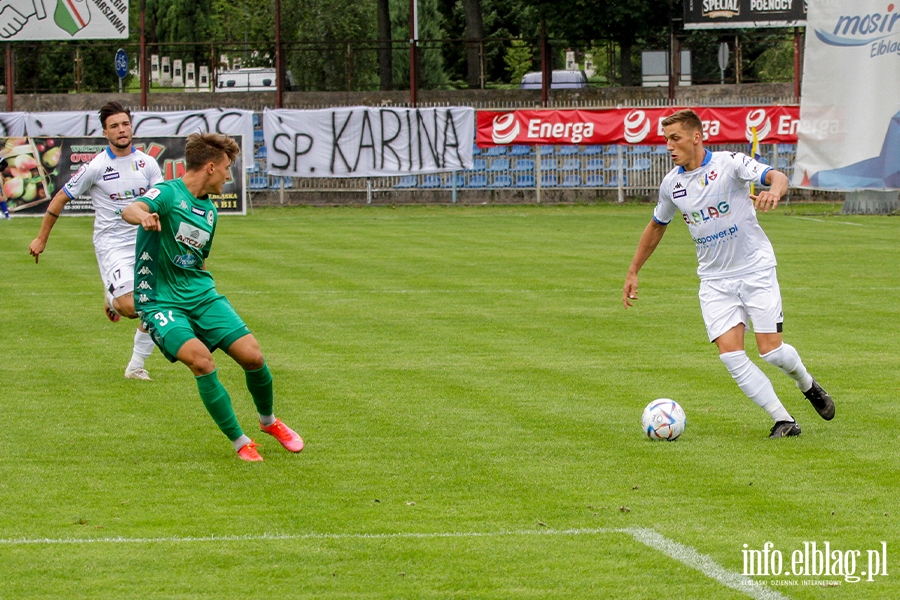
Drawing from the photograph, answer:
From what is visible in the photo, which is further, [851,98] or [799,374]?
[851,98]

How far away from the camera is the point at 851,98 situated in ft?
98.1

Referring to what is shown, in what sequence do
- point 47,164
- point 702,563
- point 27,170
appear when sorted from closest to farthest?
point 702,563
point 27,170
point 47,164

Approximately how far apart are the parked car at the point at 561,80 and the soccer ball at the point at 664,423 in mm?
37661

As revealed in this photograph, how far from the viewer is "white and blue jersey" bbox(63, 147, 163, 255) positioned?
11.4 meters

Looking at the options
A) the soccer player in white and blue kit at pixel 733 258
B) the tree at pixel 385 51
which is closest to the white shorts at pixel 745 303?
the soccer player in white and blue kit at pixel 733 258

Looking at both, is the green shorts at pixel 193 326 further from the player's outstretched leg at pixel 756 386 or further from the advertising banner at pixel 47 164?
the advertising banner at pixel 47 164

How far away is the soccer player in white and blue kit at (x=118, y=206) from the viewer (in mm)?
11219

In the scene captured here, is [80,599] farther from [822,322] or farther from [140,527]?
[822,322]

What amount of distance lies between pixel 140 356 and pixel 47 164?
2096 centimetres

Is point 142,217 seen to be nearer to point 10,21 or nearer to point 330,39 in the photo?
point 10,21

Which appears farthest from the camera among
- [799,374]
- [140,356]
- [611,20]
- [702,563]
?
[611,20]

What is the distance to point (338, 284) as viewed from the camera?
18.1 meters

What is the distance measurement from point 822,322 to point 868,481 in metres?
7.17

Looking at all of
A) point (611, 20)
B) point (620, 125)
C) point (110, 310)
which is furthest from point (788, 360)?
point (611, 20)
